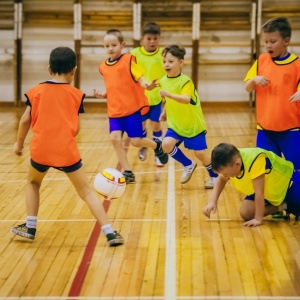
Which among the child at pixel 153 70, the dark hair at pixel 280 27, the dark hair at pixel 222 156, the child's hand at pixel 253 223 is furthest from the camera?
the child at pixel 153 70

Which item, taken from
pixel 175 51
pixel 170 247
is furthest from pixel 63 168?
pixel 175 51

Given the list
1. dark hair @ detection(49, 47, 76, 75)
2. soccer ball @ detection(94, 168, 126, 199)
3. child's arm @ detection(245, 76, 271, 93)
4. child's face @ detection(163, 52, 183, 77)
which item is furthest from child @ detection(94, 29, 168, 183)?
dark hair @ detection(49, 47, 76, 75)

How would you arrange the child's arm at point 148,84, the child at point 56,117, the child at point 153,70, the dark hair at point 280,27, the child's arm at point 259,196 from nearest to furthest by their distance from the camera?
the child at point 56,117
the child's arm at point 259,196
the dark hair at point 280,27
the child's arm at point 148,84
the child at point 153,70

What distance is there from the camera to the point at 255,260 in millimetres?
4500

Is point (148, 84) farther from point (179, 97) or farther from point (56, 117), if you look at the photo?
point (56, 117)

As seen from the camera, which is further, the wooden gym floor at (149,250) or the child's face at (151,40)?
the child's face at (151,40)

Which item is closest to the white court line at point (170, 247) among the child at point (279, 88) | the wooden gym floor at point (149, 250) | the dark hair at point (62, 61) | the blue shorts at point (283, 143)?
the wooden gym floor at point (149, 250)

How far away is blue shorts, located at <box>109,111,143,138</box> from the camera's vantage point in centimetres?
702

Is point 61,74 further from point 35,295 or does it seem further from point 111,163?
point 111,163

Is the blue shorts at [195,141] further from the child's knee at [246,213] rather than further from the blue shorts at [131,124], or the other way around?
the child's knee at [246,213]

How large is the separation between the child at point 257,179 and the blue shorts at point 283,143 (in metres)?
0.28

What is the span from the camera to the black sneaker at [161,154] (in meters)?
7.42

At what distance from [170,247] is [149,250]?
0.16m

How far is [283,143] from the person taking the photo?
18.7 feet
